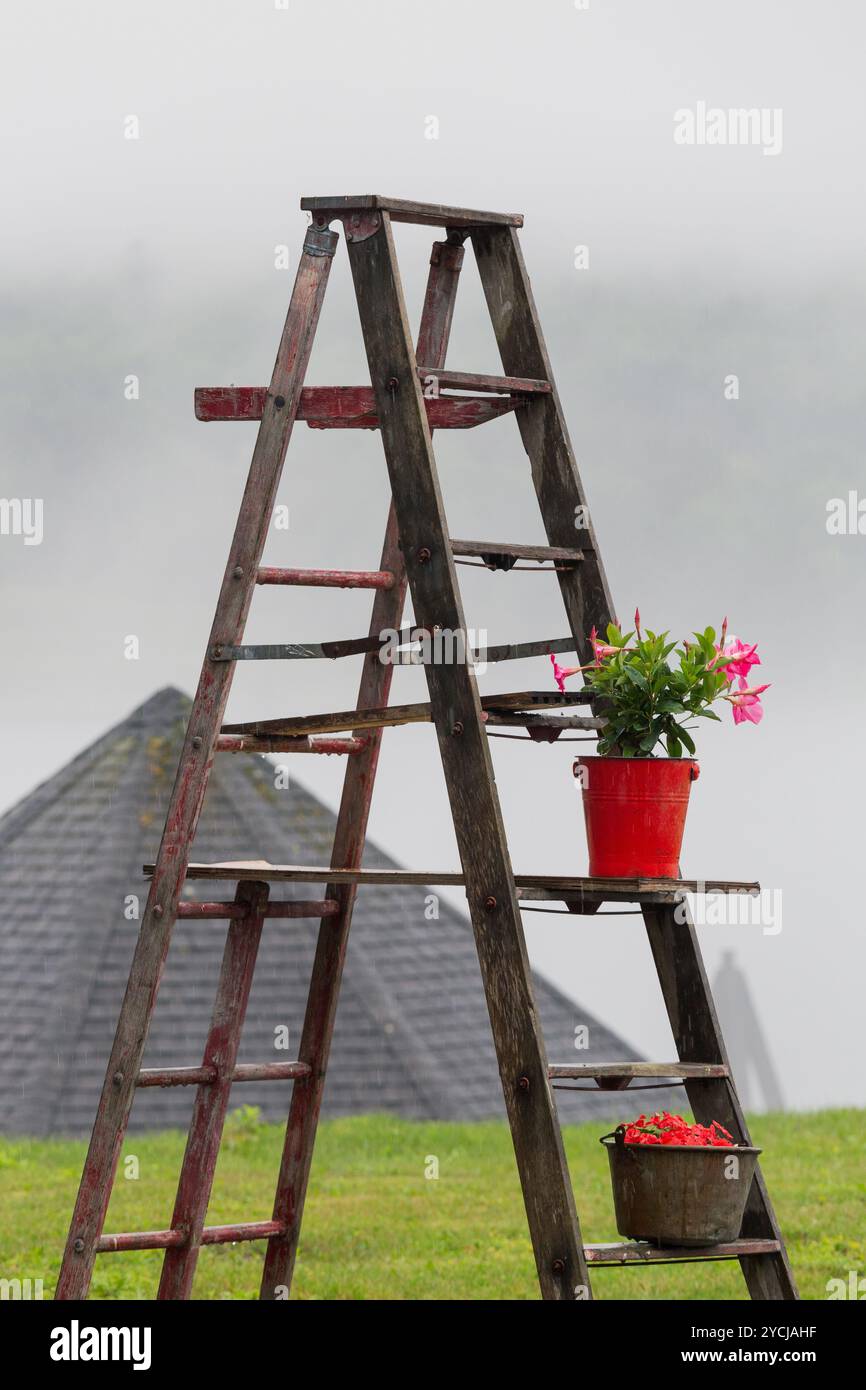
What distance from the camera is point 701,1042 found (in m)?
4.86

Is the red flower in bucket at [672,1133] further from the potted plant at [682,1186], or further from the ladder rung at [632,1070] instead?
the ladder rung at [632,1070]

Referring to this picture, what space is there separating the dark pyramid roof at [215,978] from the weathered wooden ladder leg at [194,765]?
8621 millimetres

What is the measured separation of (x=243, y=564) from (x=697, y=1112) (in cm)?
187

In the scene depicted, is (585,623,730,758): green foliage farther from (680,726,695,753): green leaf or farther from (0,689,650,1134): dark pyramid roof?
(0,689,650,1134): dark pyramid roof

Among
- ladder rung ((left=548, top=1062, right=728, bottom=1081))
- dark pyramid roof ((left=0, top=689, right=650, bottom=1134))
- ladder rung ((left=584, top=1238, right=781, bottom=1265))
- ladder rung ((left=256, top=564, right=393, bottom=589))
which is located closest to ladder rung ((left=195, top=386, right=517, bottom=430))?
ladder rung ((left=256, top=564, right=393, bottom=589))

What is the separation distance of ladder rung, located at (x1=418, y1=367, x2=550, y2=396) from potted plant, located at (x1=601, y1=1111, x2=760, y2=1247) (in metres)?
1.95

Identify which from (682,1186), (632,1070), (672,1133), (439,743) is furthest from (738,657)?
(682,1186)

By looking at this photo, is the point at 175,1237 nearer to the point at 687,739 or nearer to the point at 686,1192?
the point at 686,1192

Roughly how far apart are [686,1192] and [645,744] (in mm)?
1105

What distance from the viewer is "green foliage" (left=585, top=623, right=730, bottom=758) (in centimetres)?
472

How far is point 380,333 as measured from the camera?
4.69 metres

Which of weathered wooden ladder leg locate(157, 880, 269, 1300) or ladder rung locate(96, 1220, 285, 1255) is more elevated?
weathered wooden ladder leg locate(157, 880, 269, 1300)

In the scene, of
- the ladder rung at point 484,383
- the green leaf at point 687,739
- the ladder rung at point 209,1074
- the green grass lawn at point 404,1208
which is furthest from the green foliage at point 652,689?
the green grass lawn at point 404,1208

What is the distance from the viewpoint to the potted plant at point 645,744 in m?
4.67
